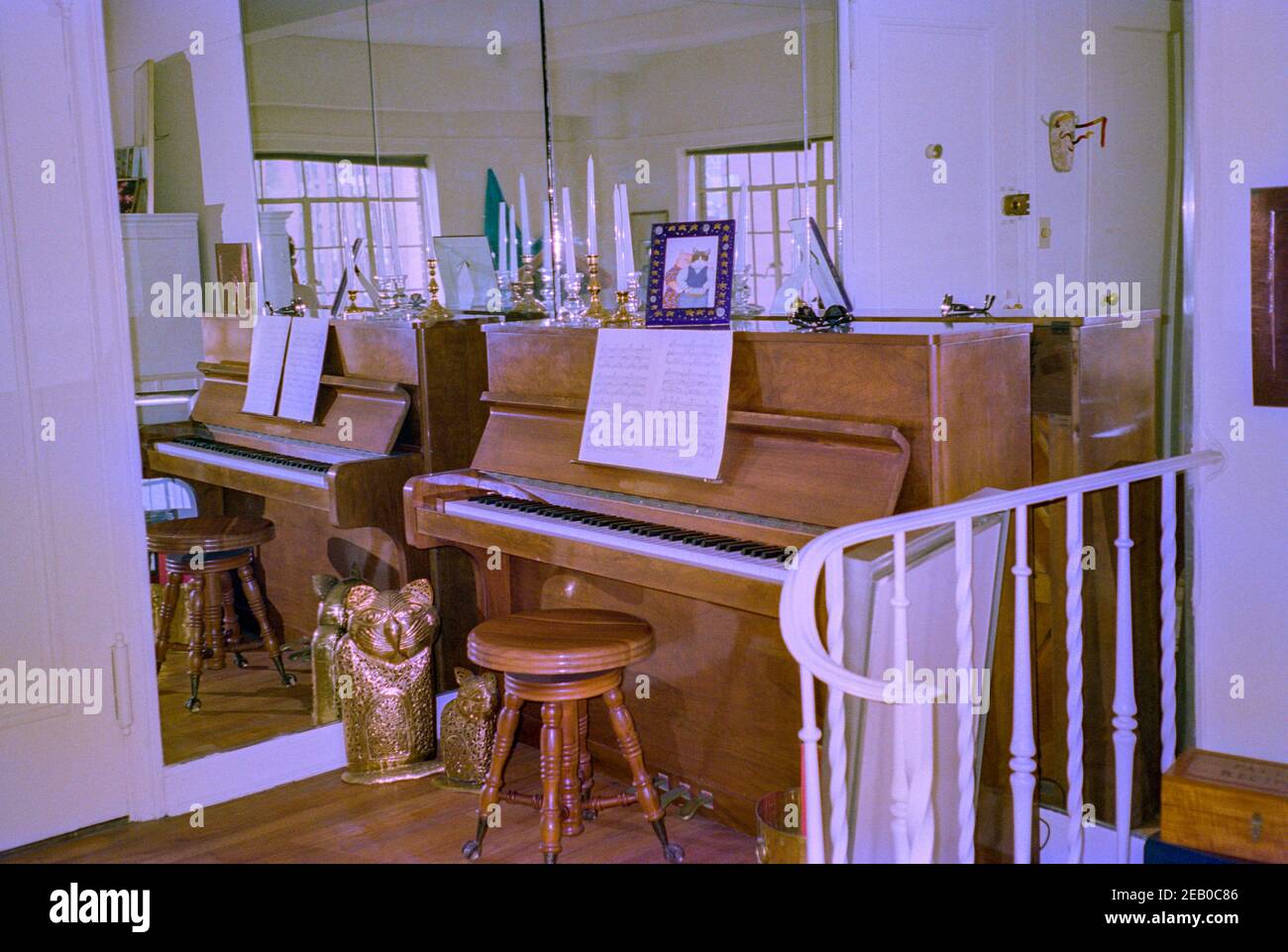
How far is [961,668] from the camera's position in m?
2.16

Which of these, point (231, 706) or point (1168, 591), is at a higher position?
point (1168, 591)

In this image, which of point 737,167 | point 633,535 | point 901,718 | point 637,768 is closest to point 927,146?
point 737,167

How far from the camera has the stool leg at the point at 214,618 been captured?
3.49 metres

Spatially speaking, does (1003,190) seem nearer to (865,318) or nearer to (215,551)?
(865,318)

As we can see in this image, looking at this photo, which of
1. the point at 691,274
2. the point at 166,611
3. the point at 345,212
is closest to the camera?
the point at 691,274

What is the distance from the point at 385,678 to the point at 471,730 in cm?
29

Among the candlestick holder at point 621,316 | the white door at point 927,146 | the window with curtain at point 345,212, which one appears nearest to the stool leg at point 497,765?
the candlestick holder at point 621,316

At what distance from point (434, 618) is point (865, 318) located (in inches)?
56.6

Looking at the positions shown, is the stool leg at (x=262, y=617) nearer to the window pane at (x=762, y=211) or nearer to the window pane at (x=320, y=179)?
the window pane at (x=320, y=179)

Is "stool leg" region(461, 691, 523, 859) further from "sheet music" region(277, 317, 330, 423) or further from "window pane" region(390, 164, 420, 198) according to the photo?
"window pane" region(390, 164, 420, 198)

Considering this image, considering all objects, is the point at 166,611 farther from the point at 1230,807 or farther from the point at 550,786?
the point at 1230,807

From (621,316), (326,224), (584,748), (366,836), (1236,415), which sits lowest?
(366,836)

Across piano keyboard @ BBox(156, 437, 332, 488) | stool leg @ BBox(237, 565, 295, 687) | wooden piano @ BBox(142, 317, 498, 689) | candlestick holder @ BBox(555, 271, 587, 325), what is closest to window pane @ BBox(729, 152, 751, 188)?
candlestick holder @ BBox(555, 271, 587, 325)
